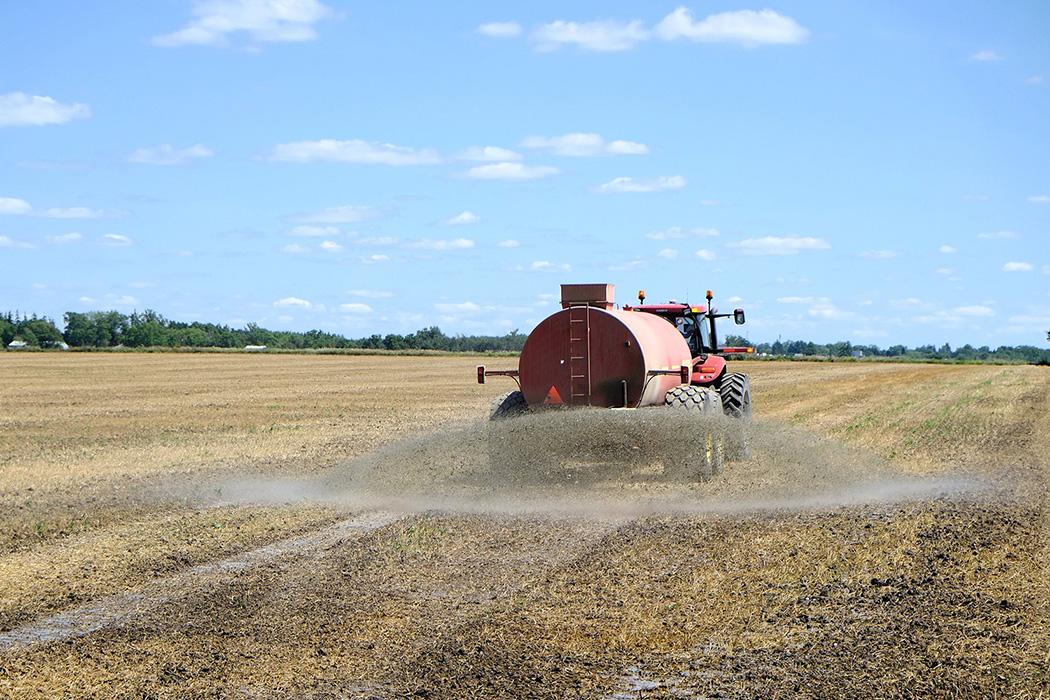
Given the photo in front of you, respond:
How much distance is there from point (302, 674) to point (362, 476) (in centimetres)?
781

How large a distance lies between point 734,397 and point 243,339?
375 ft

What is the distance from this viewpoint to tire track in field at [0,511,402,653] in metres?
7.39

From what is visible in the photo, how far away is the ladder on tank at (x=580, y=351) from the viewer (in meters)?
13.9

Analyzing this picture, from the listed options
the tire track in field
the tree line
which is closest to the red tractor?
the tire track in field

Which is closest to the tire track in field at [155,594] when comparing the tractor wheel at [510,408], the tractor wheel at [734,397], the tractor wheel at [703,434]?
the tractor wheel at [510,408]

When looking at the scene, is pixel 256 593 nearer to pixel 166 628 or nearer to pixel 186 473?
pixel 166 628

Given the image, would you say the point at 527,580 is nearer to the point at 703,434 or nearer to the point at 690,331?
the point at 703,434

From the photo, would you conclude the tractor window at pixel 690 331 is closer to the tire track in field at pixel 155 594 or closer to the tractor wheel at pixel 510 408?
the tractor wheel at pixel 510 408

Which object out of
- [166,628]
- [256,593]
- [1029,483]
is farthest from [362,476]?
[1029,483]

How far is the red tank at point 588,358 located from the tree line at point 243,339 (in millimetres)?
69121

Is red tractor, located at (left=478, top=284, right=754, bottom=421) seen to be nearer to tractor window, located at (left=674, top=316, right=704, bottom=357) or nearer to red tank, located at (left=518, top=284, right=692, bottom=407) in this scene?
red tank, located at (left=518, top=284, right=692, bottom=407)

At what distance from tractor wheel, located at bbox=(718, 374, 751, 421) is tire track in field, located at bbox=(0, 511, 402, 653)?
263 inches

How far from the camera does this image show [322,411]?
27.3 meters

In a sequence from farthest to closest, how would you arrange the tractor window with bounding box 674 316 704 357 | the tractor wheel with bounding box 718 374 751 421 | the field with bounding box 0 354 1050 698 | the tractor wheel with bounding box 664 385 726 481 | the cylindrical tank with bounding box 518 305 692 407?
1. the tractor window with bounding box 674 316 704 357
2. the tractor wheel with bounding box 718 374 751 421
3. the cylindrical tank with bounding box 518 305 692 407
4. the tractor wheel with bounding box 664 385 726 481
5. the field with bounding box 0 354 1050 698
